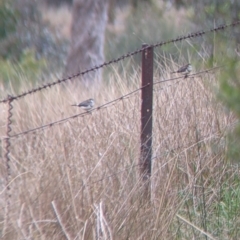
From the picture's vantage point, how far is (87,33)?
40.4ft

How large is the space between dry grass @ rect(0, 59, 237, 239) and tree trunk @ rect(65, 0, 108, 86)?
6246 mm

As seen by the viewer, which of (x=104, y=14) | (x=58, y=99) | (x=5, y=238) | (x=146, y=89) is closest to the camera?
(x=5, y=238)

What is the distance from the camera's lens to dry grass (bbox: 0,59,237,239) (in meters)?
4.24

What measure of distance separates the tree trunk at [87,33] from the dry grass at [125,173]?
625cm

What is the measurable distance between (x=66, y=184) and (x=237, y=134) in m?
1.24

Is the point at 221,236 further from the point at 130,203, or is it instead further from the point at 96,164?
the point at 96,164

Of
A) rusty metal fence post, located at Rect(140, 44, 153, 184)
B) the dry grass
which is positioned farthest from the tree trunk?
rusty metal fence post, located at Rect(140, 44, 153, 184)

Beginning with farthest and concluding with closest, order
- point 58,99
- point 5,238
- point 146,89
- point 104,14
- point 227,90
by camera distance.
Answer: point 104,14 → point 58,99 → point 146,89 → point 5,238 → point 227,90

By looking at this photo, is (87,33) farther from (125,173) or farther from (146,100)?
(125,173)

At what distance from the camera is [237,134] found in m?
3.49

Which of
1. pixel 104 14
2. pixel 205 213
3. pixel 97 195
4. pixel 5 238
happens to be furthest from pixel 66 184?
pixel 104 14

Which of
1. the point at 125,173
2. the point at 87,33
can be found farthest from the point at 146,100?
the point at 87,33

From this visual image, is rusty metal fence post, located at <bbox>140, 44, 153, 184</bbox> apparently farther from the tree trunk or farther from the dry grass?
the tree trunk

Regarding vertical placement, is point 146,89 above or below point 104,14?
below
